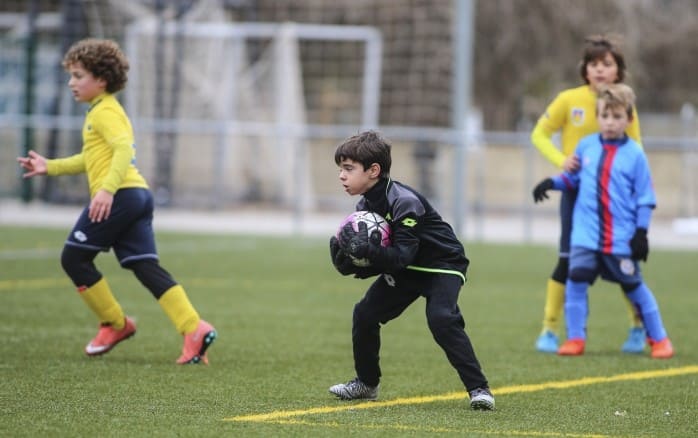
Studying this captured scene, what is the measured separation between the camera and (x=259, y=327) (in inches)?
372

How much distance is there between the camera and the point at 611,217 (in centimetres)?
815

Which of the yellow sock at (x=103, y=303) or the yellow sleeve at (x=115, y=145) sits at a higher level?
the yellow sleeve at (x=115, y=145)

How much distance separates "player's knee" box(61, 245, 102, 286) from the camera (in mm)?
7492

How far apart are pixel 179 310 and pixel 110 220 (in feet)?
2.10

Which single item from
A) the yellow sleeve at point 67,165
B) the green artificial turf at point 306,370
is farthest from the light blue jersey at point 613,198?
the yellow sleeve at point 67,165

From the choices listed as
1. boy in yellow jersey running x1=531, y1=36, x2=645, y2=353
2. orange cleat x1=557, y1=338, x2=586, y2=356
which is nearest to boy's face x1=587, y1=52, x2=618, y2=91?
boy in yellow jersey running x1=531, y1=36, x2=645, y2=353

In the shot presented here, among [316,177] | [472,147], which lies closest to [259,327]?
[472,147]

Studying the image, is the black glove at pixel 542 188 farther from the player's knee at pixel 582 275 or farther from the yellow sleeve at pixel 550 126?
the player's knee at pixel 582 275

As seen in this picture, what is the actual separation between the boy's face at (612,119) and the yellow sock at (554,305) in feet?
3.73

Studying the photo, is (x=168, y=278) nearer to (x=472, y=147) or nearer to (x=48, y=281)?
(x=48, y=281)

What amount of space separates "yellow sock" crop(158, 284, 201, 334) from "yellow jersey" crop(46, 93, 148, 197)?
65cm

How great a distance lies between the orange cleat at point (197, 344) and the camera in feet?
24.3

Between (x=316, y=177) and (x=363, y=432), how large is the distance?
73.8ft

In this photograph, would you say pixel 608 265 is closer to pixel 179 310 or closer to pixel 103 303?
pixel 179 310
